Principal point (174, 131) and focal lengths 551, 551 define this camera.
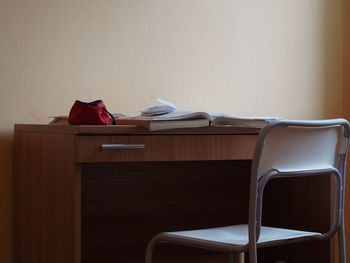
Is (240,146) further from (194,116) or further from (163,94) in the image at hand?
(163,94)

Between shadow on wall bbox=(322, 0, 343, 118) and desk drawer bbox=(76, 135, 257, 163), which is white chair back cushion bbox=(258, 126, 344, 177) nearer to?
desk drawer bbox=(76, 135, 257, 163)

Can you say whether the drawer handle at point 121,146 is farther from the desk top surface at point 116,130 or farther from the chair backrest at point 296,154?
the chair backrest at point 296,154

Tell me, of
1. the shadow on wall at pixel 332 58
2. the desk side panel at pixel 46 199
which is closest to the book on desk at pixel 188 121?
the desk side panel at pixel 46 199

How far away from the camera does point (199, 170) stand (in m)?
2.20

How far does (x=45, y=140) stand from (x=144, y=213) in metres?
0.58

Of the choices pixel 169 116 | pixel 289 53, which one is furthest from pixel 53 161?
pixel 289 53

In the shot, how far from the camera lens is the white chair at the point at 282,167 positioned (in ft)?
4.44

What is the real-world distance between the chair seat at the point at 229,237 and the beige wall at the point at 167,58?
0.75 m

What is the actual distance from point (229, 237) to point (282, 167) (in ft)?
0.85

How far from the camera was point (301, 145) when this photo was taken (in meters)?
1.44

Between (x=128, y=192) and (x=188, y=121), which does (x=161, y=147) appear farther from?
(x=128, y=192)

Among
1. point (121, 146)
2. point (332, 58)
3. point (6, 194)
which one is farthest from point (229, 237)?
point (332, 58)

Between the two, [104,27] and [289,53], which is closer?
[104,27]

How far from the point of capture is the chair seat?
143 centimetres
